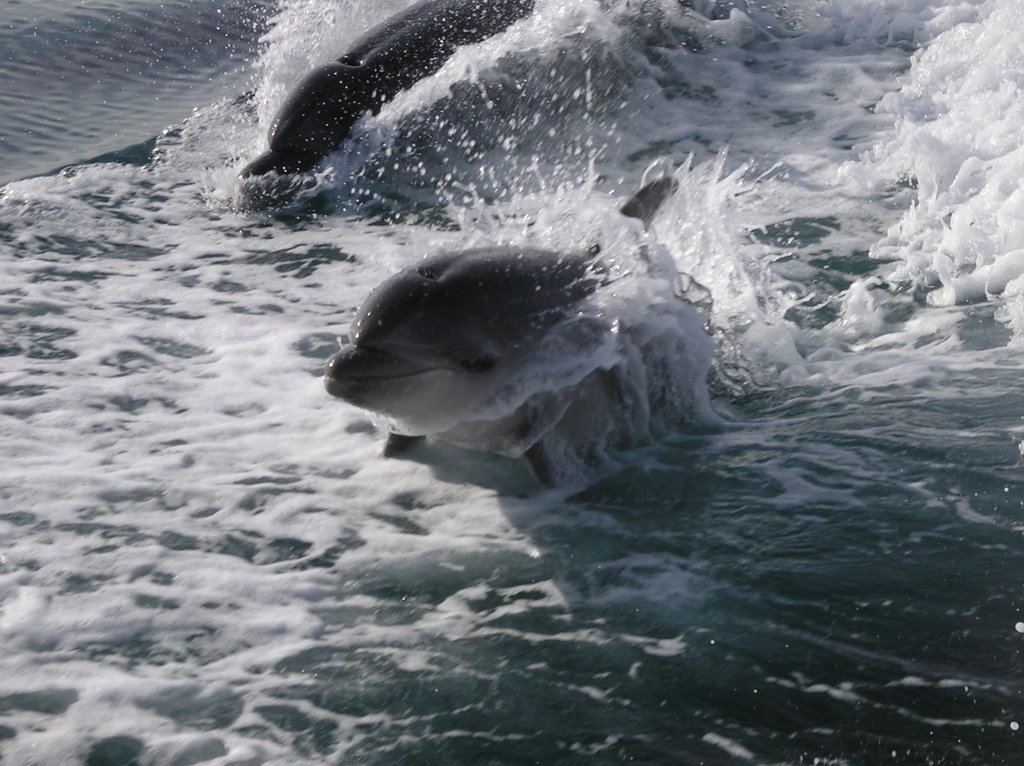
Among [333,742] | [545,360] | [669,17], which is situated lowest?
[333,742]

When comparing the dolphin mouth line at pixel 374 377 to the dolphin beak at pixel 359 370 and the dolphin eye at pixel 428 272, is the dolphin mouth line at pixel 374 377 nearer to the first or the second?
the dolphin beak at pixel 359 370

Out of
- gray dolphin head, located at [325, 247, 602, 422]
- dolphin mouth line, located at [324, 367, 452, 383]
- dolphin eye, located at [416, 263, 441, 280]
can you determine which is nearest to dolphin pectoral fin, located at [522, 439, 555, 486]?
gray dolphin head, located at [325, 247, 602, 422]

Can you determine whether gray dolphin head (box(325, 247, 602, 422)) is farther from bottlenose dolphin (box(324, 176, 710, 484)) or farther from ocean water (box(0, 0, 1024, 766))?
ocean water (box(0, 0, 1024, 766))

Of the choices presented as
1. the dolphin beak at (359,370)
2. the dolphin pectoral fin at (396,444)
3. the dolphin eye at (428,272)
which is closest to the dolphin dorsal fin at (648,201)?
the dolphin eye at (428,272)

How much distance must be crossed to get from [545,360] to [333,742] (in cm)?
229

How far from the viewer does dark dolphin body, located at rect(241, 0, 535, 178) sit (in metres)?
11.1

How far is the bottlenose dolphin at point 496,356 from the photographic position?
→ 19.1 ft

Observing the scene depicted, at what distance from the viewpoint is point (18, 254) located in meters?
9.56

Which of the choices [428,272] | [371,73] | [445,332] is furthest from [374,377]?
[371,73]

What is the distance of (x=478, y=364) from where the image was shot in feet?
19.6

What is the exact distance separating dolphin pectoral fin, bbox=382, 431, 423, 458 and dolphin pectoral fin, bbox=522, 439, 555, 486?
650 mm

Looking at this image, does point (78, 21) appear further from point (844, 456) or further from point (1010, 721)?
point (1010, 721)

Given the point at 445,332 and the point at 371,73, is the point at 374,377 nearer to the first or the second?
the point at 445,332

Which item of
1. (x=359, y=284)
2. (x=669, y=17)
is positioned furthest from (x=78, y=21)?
(x=359, y=284)
